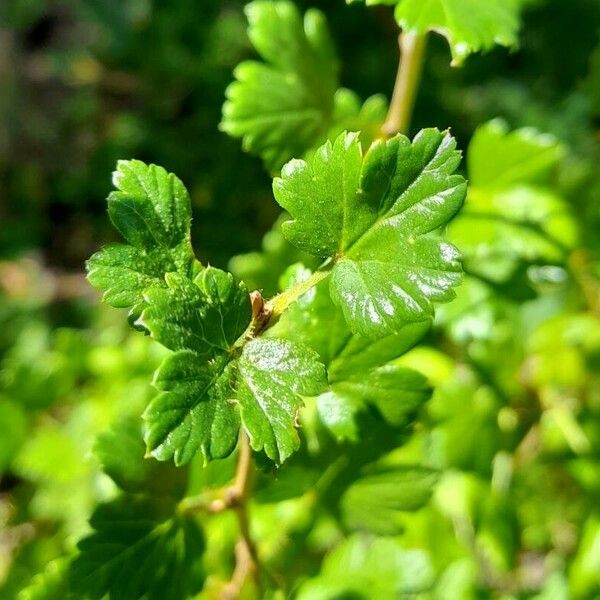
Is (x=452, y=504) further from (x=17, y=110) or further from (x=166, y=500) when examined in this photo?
(x=17, y=110)

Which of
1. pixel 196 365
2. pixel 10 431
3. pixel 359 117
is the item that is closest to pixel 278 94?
pixel 359 117

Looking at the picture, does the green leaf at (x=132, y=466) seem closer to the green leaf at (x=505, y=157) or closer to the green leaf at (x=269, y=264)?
the green leaf at (x=269, y=264)

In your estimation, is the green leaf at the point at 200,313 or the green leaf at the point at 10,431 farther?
the green leaf at the point at 10,431

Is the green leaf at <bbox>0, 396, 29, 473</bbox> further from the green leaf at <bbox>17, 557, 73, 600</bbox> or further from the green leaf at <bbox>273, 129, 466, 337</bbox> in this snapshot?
the green leaf at <bbox>273, 129, 466, 337</bbox>

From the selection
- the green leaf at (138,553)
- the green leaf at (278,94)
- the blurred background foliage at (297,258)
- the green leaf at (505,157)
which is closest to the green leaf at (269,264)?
the blurred background foliage at (297,258)

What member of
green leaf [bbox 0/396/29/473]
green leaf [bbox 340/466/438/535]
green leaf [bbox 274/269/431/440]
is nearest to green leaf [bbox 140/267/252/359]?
green leaf [bbox 274/269/431/440]

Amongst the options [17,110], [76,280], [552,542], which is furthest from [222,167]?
[552,542]

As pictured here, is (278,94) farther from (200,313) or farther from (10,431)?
(10,431)
